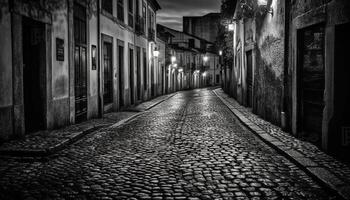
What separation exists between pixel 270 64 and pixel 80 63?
586 cm

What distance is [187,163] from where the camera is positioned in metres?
6.05

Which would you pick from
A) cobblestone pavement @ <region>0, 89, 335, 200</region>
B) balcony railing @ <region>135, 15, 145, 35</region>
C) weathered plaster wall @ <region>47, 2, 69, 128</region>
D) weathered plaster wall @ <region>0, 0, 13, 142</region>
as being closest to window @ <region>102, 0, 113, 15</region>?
weathered plaster wall @ <region>47, 2, 69, 128</region>

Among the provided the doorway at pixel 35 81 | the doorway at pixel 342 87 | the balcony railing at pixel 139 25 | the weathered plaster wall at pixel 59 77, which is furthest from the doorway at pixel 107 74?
the doorway at pixel 342 87

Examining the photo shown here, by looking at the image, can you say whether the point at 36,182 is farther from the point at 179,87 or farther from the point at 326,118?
the point at 179,87

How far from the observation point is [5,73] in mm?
7301

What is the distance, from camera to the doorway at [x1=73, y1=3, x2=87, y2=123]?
11289 millimetres

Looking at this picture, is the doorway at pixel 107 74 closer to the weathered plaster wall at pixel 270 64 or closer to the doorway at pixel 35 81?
the doorway at pixel 35 81

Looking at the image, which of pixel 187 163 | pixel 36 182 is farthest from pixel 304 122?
pixel 36 182

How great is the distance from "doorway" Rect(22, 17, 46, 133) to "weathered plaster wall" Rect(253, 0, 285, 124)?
598 cm

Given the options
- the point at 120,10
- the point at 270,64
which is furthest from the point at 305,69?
the point at 120,10

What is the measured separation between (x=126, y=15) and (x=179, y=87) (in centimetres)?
3126

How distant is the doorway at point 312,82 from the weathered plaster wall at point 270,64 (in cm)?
129

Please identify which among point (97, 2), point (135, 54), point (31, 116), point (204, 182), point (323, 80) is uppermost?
point (97, 2)

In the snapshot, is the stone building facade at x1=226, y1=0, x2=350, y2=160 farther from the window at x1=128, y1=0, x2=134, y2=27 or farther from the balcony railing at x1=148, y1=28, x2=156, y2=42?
the balcony railing at x1=148, y1=28, x2=156, y2=42
